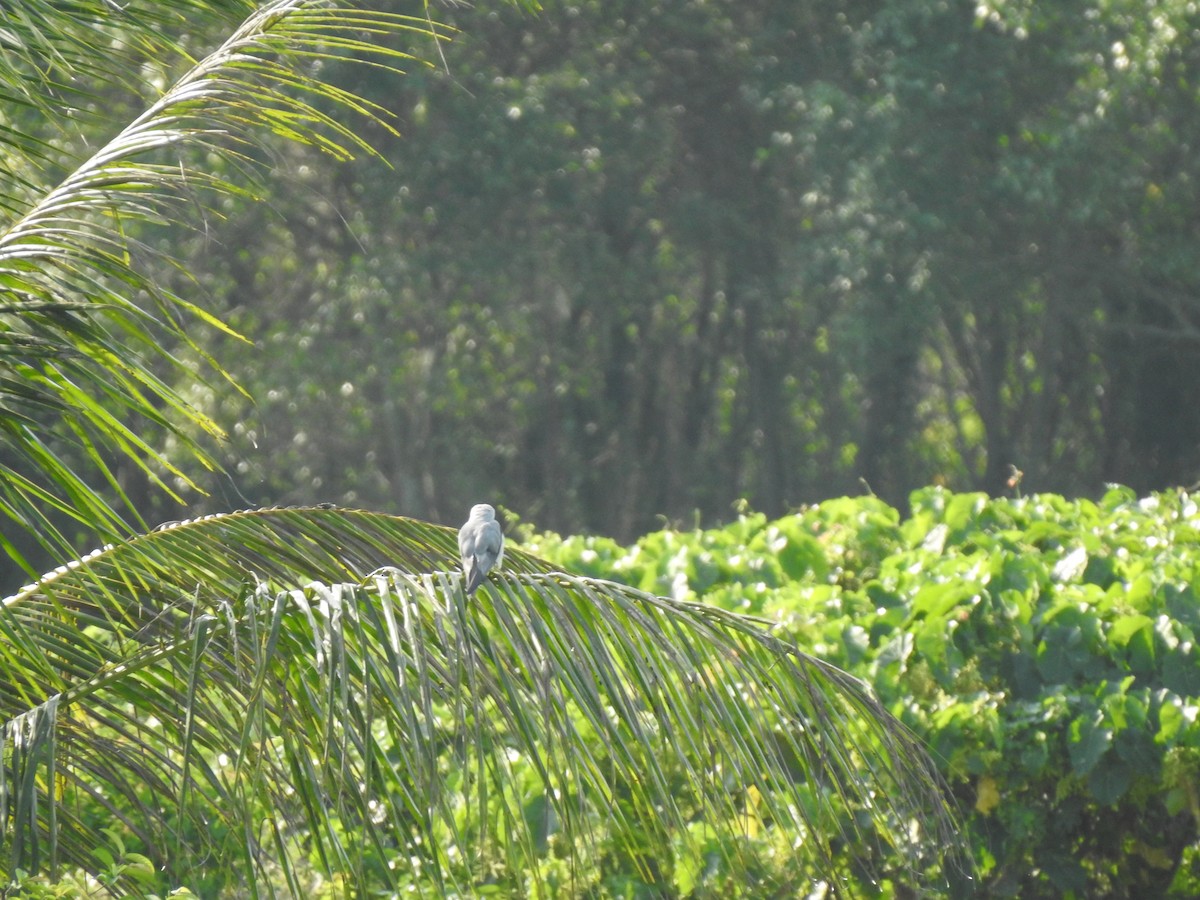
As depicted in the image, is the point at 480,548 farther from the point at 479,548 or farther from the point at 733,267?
the point at 733,267

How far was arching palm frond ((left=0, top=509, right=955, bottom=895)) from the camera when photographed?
2447 millimetres

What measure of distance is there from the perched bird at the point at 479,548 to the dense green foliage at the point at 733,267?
426 inches

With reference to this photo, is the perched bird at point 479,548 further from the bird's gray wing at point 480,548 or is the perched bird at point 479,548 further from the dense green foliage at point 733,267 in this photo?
the dense green foliage at point 733,267

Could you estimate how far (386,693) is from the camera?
2596 mm

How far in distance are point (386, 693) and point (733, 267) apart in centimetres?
1633

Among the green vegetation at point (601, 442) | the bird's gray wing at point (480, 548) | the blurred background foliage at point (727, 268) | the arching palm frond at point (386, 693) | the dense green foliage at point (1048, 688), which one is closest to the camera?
the arching palm frond at point (386, 693)

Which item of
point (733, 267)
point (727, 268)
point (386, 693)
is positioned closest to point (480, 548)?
point (386, 693)

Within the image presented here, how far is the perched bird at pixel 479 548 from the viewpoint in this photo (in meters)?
2.79

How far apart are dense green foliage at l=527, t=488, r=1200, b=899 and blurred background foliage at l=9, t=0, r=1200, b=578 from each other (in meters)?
9.65

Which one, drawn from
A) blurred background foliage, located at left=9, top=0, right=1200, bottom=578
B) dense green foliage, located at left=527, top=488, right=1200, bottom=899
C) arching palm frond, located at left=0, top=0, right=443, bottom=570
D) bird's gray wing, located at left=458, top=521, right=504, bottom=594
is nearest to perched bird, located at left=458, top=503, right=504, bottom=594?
bird's gray wing, located at left=458, top=521, right=504, bottom=594

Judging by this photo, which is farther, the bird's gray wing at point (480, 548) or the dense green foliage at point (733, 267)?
the dense green foliage at point (733, 267)

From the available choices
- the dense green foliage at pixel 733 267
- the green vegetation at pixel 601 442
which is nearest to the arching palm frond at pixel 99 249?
the green vegetation at pixel 601 442

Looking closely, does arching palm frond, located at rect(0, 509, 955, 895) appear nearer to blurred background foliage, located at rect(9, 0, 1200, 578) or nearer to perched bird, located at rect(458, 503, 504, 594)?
perched bird, located at rect(458, 503, 504, 594)

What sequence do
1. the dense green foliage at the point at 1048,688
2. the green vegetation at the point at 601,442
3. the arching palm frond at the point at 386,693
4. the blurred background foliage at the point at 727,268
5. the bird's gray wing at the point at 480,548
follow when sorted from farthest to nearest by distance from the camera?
the blurred background foliage at the point at 727,268, the dense green foliage at the point at 1048,688, the bird's gray wing at the point at 480,548, the green vegetation at the point at 601,442, the arching palm frond at the point at 386,693
